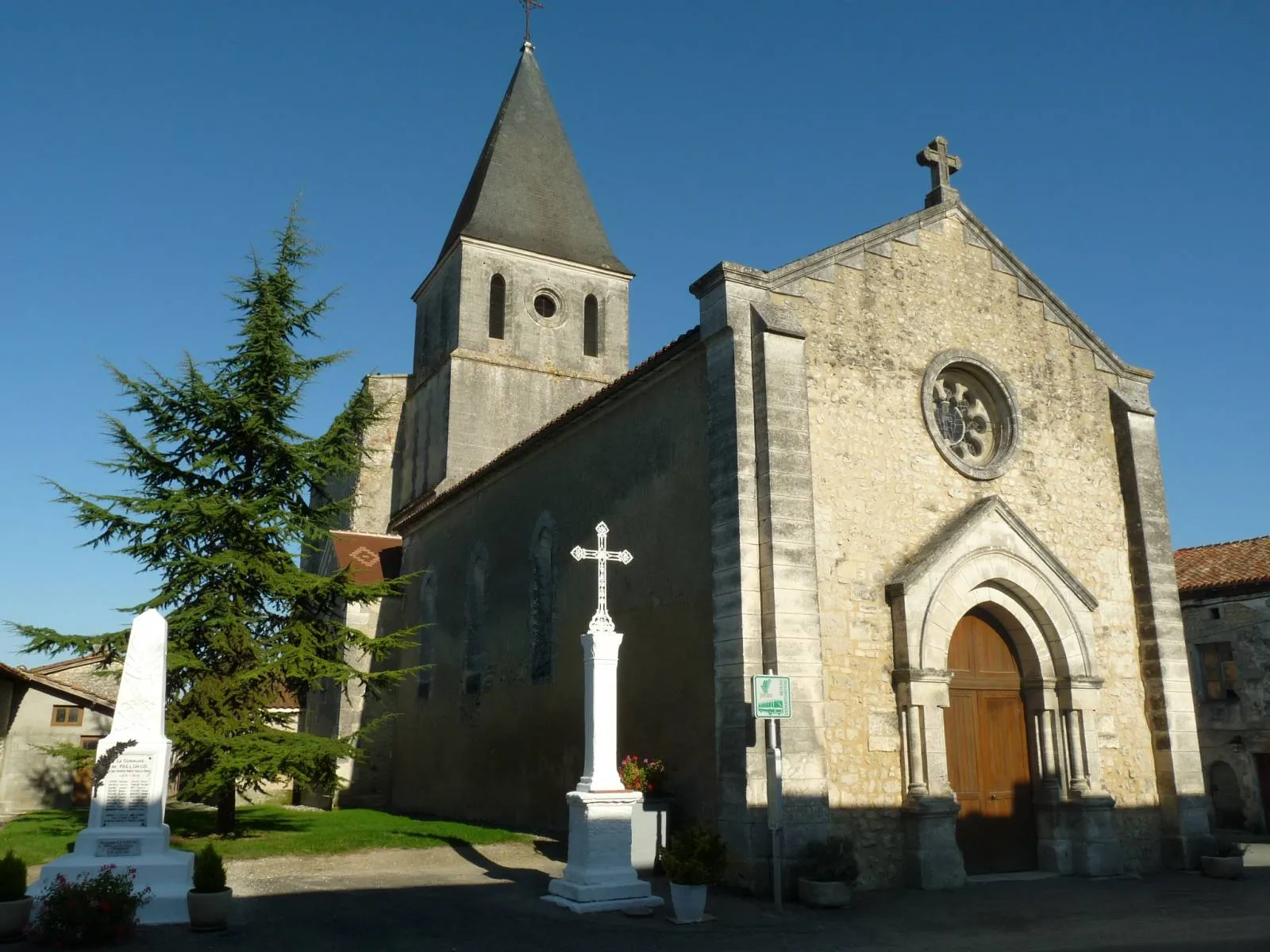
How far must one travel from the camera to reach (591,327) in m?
27.5

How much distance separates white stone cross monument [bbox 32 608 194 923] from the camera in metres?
8.88

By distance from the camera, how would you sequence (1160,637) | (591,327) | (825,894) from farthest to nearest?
(591,327) → (1160,637) → (825,894)

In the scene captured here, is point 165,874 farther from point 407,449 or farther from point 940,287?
point 407,449

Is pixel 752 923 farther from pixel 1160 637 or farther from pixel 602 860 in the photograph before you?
pixel 1160 637

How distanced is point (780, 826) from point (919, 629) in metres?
3.20

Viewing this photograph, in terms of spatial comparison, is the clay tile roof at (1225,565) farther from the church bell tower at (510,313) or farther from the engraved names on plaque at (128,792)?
the engraved names on plaque at (128,792)

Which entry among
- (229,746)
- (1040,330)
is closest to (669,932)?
(229,746)

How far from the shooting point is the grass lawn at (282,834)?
12695 mm

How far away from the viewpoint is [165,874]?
29.5 ft

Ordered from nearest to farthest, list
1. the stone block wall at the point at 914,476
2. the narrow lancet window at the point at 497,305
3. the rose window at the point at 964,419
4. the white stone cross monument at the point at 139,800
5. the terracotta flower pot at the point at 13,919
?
1. the terracotta flower pot at the point at 13,919
2. the white stone cross monument at the point at 139,800
3. the stone block wall at the point at 914,476
4. the rose window at the point at 964,419
5. the narrow lancet window at the point at 497,305

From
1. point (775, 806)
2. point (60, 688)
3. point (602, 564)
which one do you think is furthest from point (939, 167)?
point (60, 688)

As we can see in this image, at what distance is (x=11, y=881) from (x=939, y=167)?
1366 cm

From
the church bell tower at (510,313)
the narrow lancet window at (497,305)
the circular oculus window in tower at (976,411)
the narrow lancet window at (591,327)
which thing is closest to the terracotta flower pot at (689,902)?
the circular oculus window in tower at (976,411)

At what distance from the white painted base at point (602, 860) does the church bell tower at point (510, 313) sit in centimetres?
1509
